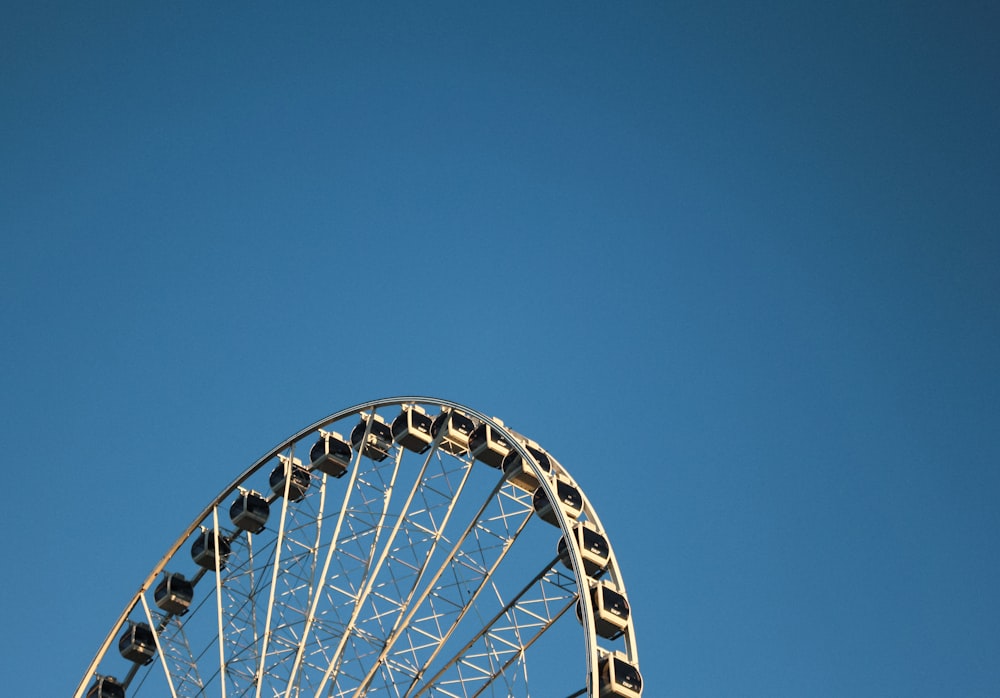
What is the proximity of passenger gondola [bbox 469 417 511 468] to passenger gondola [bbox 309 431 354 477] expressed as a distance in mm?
5136

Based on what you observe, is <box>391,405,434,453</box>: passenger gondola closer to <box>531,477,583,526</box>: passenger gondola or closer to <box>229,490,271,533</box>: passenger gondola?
<box>229,490,271,533</box>: passenger gondola

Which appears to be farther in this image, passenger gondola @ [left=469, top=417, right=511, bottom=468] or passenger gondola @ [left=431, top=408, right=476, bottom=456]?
passenger gondola @ [left=431, top=408, right=476, bottom=456]

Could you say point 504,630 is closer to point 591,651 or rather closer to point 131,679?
point 591,651

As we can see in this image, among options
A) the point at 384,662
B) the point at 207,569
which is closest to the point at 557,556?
the point at 384,662

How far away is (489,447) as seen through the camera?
37.1 meters

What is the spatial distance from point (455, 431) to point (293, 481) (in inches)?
218

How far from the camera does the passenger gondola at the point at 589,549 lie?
3300 centimetres

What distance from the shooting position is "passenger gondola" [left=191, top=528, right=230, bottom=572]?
137 ft

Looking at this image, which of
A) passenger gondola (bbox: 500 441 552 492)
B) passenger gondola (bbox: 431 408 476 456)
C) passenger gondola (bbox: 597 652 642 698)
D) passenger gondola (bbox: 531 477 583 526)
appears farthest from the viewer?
passenger gondola (bbox: 431 408 476 456)

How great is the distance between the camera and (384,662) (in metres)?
34.2

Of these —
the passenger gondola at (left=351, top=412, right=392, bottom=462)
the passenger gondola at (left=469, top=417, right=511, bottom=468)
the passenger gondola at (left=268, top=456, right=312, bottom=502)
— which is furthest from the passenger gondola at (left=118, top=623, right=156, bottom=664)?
the passenger gondola at (left=469, top=417, right=511, bottom=468)

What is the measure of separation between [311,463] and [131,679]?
716 centimetres

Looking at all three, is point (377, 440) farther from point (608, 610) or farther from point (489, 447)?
point (608, 610)

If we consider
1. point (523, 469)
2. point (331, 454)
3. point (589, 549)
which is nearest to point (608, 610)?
point (589, 549)
